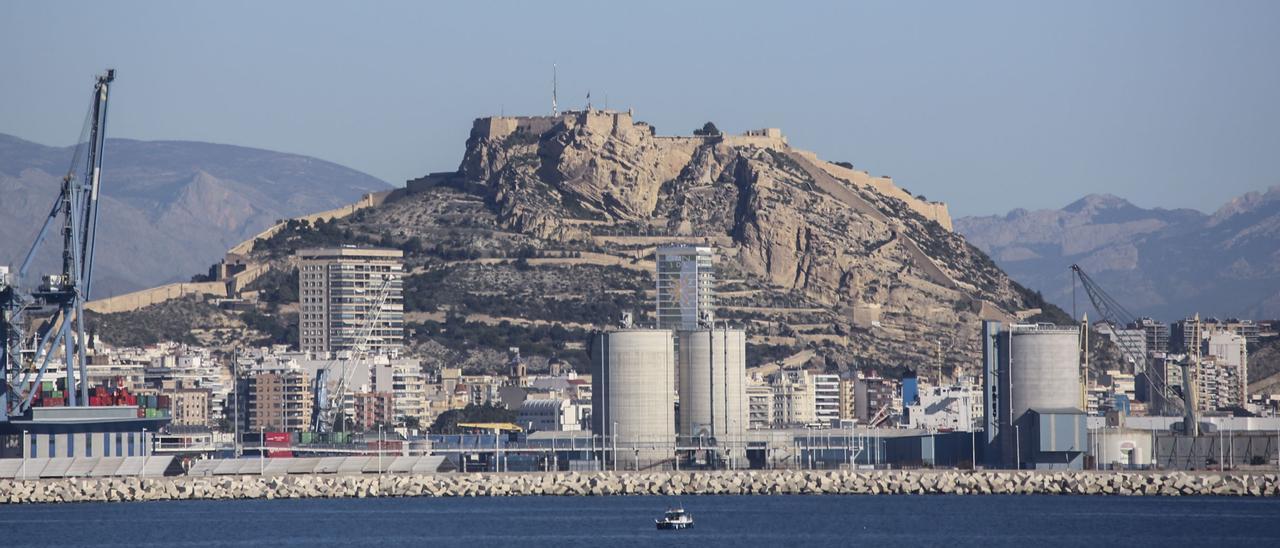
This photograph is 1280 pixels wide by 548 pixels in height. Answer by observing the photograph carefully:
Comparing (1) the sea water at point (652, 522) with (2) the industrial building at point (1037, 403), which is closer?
(1) the sea water at point (652, 522)

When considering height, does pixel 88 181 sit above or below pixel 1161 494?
above

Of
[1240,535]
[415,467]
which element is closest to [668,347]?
[415,467]

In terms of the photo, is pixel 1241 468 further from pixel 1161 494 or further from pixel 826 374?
pixel 826 374

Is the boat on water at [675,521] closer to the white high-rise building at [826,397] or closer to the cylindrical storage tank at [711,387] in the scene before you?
the cylindrical storage tank at [711,387]

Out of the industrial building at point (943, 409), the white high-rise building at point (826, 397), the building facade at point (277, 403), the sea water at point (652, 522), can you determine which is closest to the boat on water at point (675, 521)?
the sea water at point (652, 522)

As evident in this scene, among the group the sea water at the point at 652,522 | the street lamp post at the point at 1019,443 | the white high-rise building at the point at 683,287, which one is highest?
the white high-rise building at the point at 683,287
